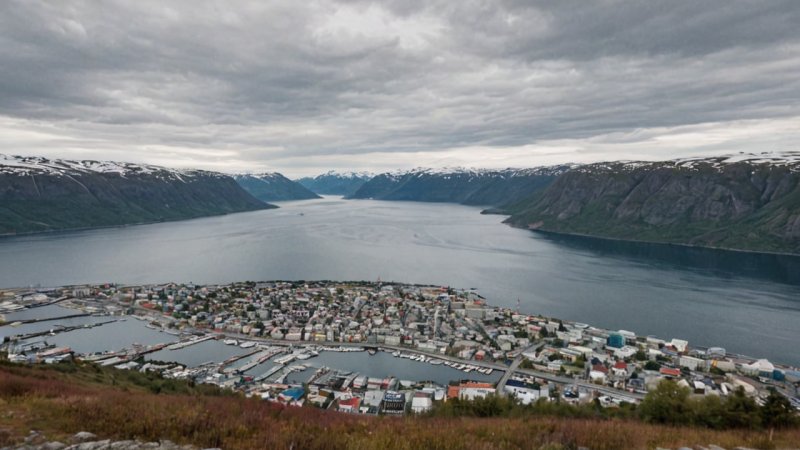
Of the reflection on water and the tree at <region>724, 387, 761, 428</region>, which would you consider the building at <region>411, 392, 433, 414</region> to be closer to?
the tree at <region>724, 387, 761, 428</region>

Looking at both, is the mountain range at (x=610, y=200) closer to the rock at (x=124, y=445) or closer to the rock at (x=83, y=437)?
the rock at (x=124, y=445)

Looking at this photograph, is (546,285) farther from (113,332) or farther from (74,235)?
(74,235)

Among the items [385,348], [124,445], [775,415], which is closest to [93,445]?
[124,445]

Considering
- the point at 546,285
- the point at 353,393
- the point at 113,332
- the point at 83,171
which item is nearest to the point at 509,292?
the point at 546,285

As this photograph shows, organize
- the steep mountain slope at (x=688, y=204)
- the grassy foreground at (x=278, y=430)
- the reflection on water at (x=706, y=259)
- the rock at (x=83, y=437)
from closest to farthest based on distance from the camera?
the rock at (x=83, y=437)
the grassy foreground at (x=278, y=430)
the reflection on water at (x=706, y=259)
the steep mountain slope at (x=688, y=204)

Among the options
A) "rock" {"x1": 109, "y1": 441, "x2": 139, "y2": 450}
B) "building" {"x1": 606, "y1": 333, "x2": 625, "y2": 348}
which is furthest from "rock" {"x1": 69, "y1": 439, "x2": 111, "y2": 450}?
"building" {"x1": 606, "y1": 333, "x2": 625, "y2": 348}

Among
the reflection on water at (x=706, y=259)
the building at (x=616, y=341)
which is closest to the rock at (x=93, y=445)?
the building at (x=616, y=341)
